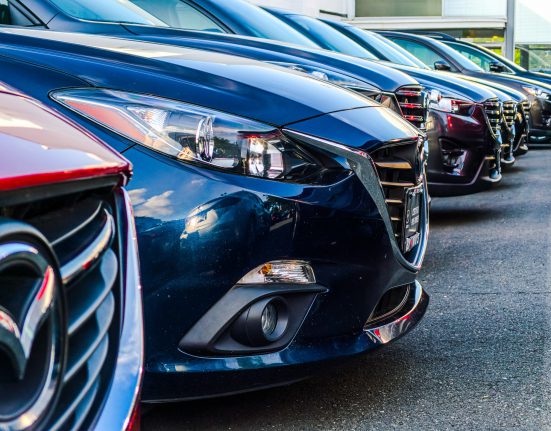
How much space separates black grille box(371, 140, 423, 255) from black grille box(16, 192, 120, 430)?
1.73 meters

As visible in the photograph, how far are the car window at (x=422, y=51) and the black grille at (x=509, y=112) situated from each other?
300 centimetres

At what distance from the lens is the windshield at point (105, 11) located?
15.6 feet

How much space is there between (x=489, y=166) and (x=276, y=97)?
482cm

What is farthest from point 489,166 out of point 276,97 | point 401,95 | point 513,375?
point 276,97

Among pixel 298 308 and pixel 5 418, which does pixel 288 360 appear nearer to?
pixel 298 308

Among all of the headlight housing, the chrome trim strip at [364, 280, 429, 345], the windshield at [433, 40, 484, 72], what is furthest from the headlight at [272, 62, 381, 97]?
the windshield at [433, 40, 484, 72]

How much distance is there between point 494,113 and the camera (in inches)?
324

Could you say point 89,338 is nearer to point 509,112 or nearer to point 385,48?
point 385,48

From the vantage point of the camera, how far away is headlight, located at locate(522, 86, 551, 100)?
46.2ft

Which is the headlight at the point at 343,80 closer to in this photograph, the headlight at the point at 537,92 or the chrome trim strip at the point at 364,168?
the chrome trim strip at the point at 364,168

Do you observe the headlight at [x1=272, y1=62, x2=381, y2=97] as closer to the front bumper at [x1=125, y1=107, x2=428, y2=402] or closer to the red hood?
the front bumper at [x1=125, y1=107, x2=428, y2=402]

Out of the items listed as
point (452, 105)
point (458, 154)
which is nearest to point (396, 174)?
point (458, 154)

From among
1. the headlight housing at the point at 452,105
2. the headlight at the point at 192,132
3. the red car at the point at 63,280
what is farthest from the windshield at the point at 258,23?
the red car at the point at 63,280

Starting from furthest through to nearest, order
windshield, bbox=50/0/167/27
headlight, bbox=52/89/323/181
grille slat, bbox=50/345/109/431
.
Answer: windshield, bbox=50/0/167/27
headlight, bbox=52/89/323/181
grille slat, bbox=50/345/109/431
